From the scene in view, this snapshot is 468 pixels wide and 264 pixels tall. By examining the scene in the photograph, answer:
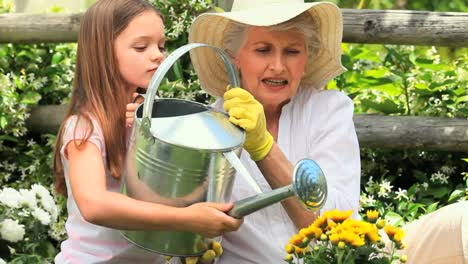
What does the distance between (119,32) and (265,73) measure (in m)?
0.41

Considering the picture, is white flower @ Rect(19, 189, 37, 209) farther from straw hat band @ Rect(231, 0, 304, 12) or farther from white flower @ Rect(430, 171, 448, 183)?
white flower @ Rect(430, 171, 448, 183)

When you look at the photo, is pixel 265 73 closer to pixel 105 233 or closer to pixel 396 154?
pixel 105 233

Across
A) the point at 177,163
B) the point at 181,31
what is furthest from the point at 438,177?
the point at 177,163

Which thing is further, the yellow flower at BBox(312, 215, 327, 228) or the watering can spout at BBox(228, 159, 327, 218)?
the yellow flower at BBox(312, 215, 327, 228)

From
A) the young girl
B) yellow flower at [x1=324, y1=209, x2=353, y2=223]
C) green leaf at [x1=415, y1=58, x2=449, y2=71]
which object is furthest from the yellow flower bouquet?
green leaf at [x1=415, y1=58, x2=449, y2=71]

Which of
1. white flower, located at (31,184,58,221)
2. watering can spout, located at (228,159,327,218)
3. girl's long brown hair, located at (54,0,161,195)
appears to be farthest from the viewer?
white flower, located at (31,184,58,221)

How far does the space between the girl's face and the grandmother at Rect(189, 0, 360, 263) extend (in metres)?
0.23

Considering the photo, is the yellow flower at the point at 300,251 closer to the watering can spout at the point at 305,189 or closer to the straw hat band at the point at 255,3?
the watering can spout at the point at 305,189

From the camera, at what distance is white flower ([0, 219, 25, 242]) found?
3633mm

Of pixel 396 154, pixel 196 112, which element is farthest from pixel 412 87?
pixel 196 112

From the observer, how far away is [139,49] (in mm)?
2859

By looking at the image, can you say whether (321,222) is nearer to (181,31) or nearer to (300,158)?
(300,158)

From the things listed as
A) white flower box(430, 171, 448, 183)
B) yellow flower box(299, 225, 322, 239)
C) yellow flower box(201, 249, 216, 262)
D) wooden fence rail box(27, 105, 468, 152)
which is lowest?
white flower box(430, 171, 448, 183)

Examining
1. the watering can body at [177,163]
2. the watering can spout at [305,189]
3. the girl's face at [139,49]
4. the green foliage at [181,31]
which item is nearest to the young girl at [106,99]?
the girl's face at [139,49]
